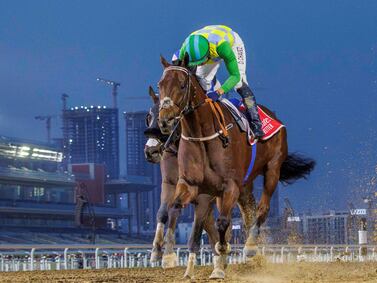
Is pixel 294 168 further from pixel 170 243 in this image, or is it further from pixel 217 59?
pixel 170 243

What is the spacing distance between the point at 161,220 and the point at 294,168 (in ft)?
11.1

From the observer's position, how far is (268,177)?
446 inches

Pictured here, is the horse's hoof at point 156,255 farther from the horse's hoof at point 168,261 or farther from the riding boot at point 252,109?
the riding boot at point 252,109

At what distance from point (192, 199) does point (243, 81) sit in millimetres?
1993

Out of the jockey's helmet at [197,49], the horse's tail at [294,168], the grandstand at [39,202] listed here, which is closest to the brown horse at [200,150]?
the jockey's helmet at [197,49]

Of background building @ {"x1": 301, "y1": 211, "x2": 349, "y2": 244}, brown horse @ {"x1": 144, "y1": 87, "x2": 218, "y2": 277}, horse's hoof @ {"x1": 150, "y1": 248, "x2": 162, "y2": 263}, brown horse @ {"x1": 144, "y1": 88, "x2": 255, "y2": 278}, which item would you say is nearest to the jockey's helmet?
brown horse @ {"x1": 144, "y1": 88, "x2": 255, "y2": 278}

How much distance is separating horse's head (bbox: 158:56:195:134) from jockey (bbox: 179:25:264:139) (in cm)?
40

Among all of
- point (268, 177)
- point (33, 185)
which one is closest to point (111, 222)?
point (33, 185)

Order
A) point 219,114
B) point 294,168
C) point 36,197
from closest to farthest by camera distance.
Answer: point 219,114 < point 294,168 < point 36,197

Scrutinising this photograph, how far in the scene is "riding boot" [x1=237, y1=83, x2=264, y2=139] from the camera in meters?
10.3

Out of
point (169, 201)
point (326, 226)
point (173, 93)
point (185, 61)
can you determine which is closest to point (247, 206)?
point (169, 201)

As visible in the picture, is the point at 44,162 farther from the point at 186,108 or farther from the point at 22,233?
the point at 186,108

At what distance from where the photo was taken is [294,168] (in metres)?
12.5

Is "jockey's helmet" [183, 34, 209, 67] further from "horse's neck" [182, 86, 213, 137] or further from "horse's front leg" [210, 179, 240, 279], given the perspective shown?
"horse's front leg" [210, 179, 240, 279]
